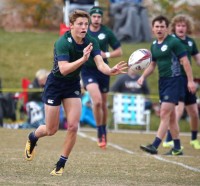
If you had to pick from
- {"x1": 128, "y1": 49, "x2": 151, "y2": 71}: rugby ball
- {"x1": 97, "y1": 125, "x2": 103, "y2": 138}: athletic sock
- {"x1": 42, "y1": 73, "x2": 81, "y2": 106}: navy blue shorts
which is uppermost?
{"x1": 128, "y1": 49, "x2": 151, "y2": 71}: rugby ball

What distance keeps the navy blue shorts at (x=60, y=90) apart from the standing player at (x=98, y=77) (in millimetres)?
3733

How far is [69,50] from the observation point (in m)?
9.55

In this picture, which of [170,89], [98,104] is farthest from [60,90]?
[98,104]

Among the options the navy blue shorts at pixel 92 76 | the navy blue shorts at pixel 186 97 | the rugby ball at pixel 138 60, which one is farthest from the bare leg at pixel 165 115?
the rugby ball at pixel 138 60

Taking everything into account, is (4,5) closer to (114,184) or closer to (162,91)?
(162,91)

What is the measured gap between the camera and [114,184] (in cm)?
884

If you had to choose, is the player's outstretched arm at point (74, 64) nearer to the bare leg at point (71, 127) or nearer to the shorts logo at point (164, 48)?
the bare leg at point (71, 127)

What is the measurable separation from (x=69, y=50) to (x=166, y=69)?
3.41 meters

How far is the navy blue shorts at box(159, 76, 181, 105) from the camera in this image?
1259cm

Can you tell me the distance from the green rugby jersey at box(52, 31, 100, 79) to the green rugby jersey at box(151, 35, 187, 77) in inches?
118

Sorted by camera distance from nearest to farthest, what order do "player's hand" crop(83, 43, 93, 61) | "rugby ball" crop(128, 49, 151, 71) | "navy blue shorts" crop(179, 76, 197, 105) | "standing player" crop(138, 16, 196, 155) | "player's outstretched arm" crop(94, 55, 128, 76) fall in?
"player's hand" crop(83, 43, 93, 61) → "player's outstretched arm" crop(94, 55, 128, 76) → "rugby ball" crop(128, 49, 151, 71) → "standing player" crop(138, 16, 196, 155) → "navy blue shorts" crop(179, 76, 197, 105)

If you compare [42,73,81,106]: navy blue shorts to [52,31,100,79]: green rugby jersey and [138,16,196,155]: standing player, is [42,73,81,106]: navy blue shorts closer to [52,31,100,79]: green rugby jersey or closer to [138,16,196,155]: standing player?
[52,31,100,79]: green rugby jersey

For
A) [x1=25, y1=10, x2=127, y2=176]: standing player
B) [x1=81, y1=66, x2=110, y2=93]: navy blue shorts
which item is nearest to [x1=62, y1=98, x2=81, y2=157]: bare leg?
Answer: [x1=25, y1=10, x2=127, y2=176]: standing player

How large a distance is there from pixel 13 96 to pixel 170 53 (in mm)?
6672
